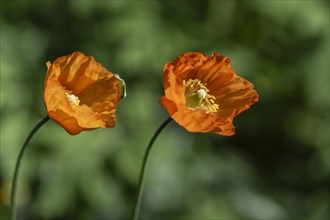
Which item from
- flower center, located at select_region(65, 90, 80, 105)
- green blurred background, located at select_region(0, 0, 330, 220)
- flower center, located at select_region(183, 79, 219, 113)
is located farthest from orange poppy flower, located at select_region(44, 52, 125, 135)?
green blurred background, located at select_region(0, 0, 330, 220)

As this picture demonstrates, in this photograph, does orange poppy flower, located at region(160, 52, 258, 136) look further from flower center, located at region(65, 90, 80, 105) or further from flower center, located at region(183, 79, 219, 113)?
flower center, located at region(65, 90, 80, 105)

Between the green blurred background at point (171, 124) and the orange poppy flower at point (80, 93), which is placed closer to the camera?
the orange poppy flower at point (80, 93)

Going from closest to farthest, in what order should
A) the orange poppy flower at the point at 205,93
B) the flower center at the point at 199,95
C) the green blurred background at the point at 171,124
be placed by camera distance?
the orange poppy flower at the point at 205,93, the flower center at the point at 199,95, the green blurred background at the point at 171,124

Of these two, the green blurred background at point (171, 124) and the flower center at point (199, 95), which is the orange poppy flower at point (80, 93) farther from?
the green blurred background at point (171, 124)

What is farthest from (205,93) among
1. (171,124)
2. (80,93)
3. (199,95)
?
(171,124)

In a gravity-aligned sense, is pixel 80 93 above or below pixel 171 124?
above

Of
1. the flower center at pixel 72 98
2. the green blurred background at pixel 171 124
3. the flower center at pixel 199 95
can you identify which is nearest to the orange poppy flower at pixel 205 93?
the flower center at pixel 199 95

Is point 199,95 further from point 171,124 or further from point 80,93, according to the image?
point 171,124
